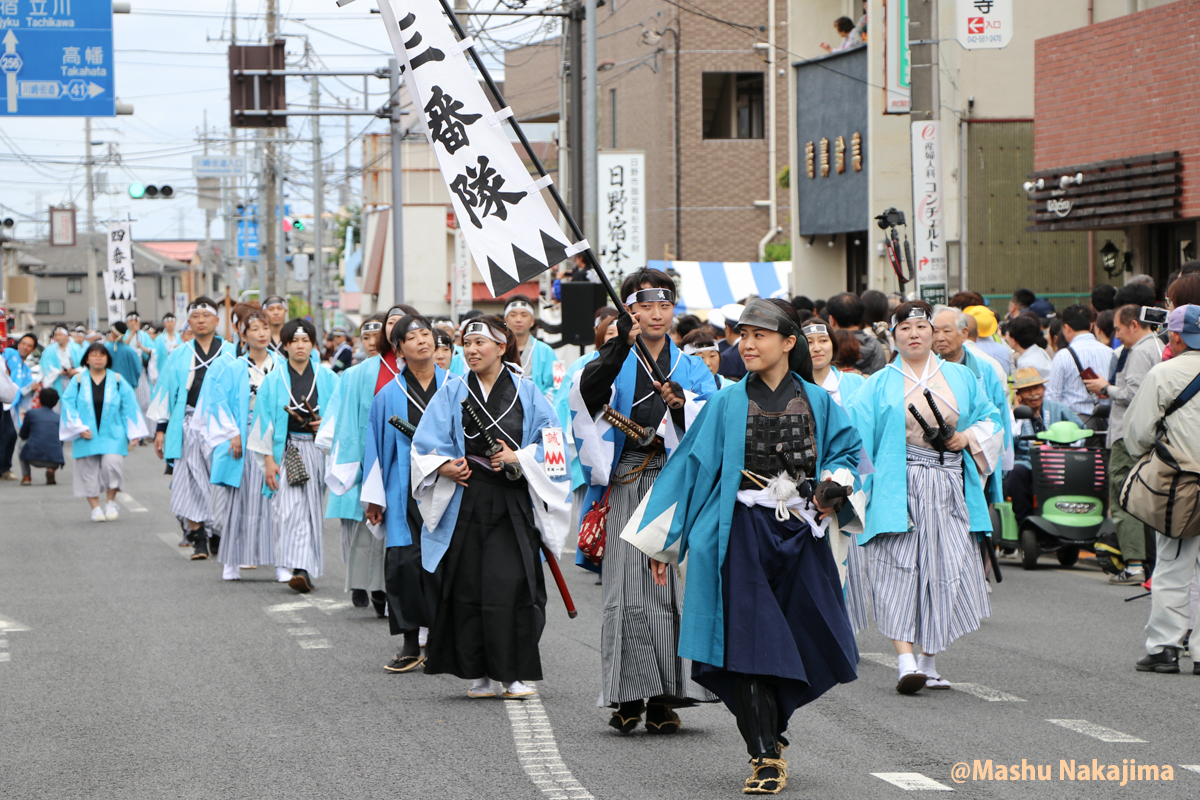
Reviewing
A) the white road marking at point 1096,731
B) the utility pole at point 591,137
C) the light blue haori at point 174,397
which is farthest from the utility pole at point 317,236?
the white road marking at point 1096,731

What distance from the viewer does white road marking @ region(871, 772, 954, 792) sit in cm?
561

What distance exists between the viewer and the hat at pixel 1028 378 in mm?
12305

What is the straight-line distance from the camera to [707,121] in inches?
1399

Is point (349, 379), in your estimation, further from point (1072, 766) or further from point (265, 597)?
point (1072, 766)

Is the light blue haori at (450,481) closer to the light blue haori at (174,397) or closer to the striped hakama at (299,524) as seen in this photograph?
the striped hakama at (299,524)

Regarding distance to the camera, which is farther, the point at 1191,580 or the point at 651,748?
the point at 1191,580

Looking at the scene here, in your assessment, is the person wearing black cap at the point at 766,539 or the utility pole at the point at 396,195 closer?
the person wearing black cap at the point at 766,539

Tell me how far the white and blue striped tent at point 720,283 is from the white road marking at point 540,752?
18968mm

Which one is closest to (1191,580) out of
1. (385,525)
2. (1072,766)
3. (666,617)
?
(1072,766)

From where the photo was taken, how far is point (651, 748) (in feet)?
20.8

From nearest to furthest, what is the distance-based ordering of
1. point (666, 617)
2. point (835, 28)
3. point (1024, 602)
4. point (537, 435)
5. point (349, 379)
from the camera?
point (666, 617) < point (537, 435) < point (349, 379) < point (1024, 602) < point (835, 28)

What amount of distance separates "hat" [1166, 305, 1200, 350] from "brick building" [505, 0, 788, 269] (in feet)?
85.5

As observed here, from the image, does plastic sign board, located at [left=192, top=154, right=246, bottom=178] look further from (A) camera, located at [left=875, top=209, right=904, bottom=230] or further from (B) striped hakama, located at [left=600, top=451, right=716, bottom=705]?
(B) striped hakama, located at [left=600, top=451, right=716, bottom=705]

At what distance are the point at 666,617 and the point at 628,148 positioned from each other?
31.8 meters
